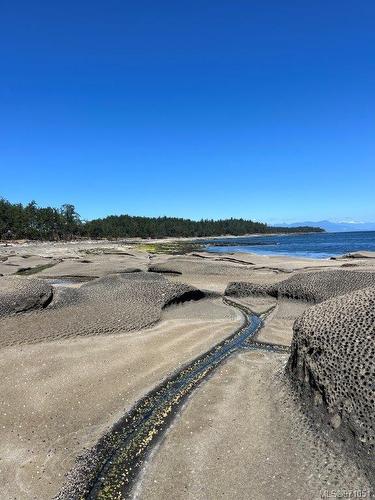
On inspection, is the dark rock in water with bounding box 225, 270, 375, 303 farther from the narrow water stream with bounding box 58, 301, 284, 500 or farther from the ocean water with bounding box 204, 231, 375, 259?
the ocean water with bounding box 204, 231, 375, 259

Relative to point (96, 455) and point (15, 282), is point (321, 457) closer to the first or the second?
point (96, 455)

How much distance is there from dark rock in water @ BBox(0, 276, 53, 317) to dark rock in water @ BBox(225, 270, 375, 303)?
7.64 m

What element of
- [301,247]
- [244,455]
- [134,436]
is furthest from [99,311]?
[301,247]

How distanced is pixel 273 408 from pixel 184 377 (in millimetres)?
2097

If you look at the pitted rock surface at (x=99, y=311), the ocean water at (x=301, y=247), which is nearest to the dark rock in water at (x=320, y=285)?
the pitted rock surface at (x=99, y=311)

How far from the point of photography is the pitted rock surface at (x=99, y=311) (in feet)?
32.1

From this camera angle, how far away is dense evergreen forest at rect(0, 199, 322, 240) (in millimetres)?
102500

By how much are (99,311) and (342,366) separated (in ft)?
23.5

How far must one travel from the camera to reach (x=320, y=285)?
44.2ft

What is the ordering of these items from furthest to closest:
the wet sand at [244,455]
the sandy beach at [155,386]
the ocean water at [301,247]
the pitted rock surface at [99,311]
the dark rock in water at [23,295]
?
1. the ocean water at [301,247]
2. the dark rock in water at [23,295]
3. the pitted rock surface at [99,311]
4. the sandy beach at [155,386]
5. the wet sand at [244,455]

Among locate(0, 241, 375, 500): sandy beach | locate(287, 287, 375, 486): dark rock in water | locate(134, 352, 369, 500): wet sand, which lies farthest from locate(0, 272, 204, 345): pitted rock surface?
locate(287, 287, 375, 486): dark rock in water

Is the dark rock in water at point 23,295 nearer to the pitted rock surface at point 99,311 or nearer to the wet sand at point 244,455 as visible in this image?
the pitted rock surface at point 99,311

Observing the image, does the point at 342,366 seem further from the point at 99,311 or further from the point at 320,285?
the point at 320,285

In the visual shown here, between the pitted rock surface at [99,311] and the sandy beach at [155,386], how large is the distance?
0.14 feet
